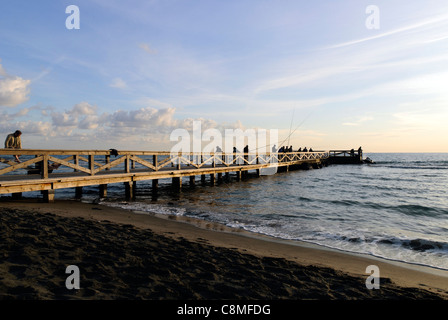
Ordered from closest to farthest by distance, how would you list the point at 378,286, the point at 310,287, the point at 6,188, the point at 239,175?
the point at 310,287 < the point at 378,286 < the point at 6,188 < the point at 239,175

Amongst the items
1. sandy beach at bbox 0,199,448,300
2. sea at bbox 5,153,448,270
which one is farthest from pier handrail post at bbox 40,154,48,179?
sandy beach at bbox 0,199,448,300

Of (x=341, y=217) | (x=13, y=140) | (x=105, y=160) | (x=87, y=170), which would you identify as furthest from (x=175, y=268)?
(x=105, y=160)

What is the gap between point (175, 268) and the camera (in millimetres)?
4418

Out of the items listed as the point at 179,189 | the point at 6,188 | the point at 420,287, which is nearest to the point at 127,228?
the point at 6,188

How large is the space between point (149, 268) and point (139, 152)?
10.8 meters

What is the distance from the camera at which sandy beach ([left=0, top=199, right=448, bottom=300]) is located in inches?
142

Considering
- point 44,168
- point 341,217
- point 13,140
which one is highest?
point 13,140

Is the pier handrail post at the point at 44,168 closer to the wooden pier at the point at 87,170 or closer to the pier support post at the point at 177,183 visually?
the wooden pier at the point at 87,170

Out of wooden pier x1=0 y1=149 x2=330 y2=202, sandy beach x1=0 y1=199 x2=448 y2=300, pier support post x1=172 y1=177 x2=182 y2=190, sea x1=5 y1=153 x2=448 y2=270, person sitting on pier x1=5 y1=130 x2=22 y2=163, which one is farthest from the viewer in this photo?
pier support post x1=172 y1=177 x2=182 y2=190

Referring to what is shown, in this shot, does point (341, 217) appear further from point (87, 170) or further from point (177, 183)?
point (87, 170)

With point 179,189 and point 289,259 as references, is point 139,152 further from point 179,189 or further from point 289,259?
point 289,259

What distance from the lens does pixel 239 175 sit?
2417cm

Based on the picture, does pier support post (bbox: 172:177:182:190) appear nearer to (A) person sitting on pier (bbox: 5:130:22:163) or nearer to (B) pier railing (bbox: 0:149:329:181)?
(B) pier railing (bbox: 0:149:329:181)

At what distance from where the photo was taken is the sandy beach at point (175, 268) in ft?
11.8
